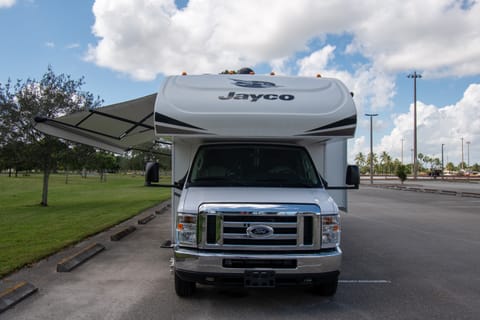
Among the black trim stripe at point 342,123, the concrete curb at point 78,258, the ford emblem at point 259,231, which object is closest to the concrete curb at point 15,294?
the concrete curb at point 78,258

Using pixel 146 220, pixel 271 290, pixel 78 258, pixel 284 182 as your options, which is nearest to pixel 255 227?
pixel 284 182

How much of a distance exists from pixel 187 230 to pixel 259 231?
0.85 metres

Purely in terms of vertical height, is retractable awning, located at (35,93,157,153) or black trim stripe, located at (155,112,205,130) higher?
retractable awning, located at (35,93,157,153)

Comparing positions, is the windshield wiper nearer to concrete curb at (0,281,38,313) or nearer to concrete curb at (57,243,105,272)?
concrete curb at (0,281,38,313)

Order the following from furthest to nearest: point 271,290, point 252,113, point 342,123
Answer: point 271,290 → point 342,123 → point 252,113

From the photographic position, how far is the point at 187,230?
5227 mm

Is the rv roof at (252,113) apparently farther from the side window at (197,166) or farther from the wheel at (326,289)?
the wheel at (326,289)

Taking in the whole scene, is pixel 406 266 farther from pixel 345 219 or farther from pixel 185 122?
pixel 345 219

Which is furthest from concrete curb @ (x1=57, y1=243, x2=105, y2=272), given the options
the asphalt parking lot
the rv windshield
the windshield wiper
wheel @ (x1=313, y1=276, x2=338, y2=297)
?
wheel @ (x1=313, y1=276, x2=338, y2=297)

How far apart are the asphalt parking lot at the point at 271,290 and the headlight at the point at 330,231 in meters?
0.82

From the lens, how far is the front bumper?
505 cm

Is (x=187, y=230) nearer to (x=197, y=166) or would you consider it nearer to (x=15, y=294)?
(x=197, y=166)

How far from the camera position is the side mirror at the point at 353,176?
650 cm

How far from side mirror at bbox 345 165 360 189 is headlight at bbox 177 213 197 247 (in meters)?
2.58
